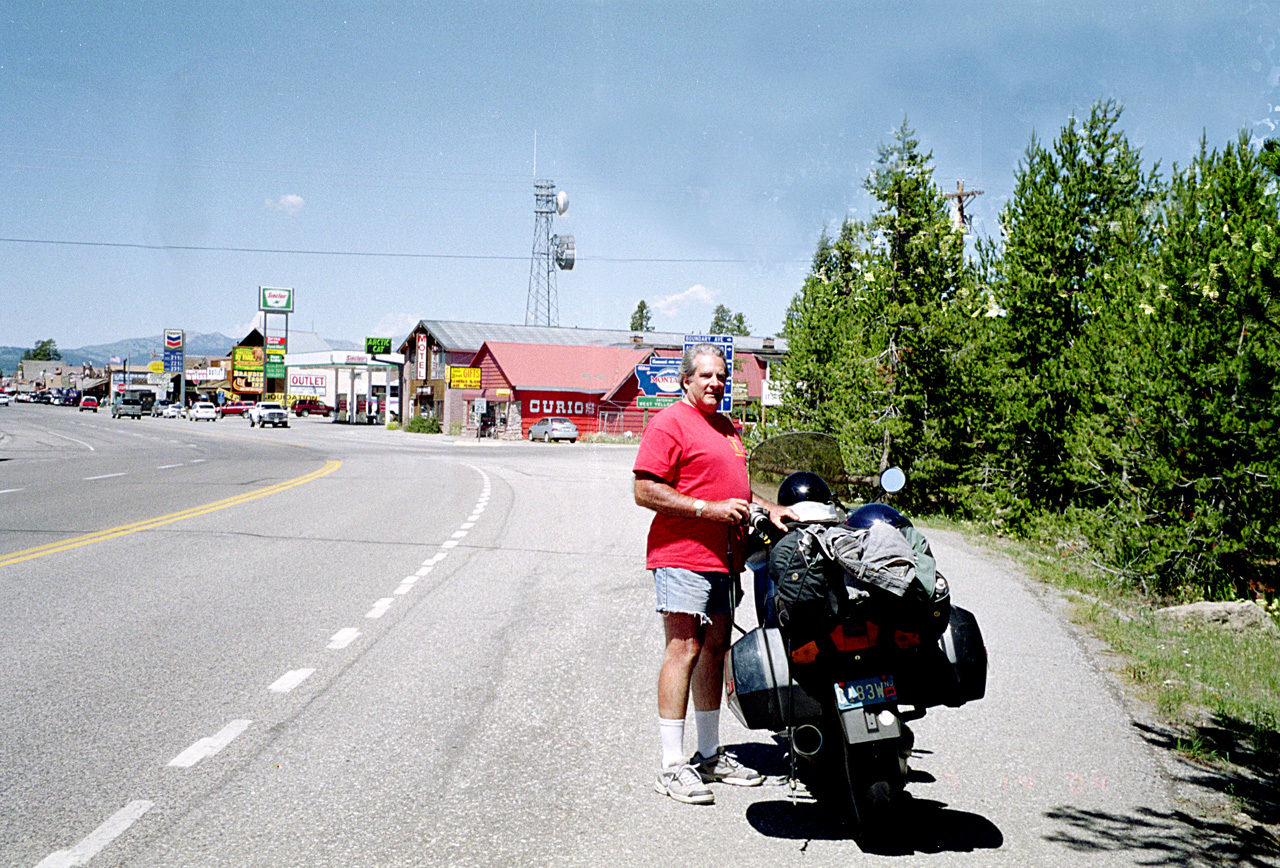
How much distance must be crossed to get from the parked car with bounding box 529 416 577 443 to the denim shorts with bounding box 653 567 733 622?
57670 millimetres

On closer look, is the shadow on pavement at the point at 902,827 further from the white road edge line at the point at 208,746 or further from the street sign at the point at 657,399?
the street sign at the point at 657,399

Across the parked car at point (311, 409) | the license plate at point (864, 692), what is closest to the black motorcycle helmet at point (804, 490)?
the license plate at point (864, 692)

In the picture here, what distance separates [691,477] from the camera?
4402 millimetres

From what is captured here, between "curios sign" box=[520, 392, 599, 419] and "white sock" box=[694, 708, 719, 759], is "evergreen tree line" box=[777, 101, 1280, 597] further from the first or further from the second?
"curios sign" box=[520, 392, 599, 419]

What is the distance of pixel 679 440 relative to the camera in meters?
4.41

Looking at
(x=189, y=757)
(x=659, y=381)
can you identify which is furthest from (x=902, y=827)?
(x=659, y=381)

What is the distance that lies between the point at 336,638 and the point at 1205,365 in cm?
849

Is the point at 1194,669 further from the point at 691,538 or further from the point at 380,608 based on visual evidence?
the point at 380,608

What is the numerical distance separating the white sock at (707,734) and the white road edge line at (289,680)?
2.61m

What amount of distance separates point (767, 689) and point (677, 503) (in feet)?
2.75

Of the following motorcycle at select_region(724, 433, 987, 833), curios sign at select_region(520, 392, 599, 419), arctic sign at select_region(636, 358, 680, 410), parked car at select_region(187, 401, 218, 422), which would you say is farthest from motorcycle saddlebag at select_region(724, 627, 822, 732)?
parked car at select_region(187, 401, 218, 422)

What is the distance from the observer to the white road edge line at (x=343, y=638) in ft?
23.4

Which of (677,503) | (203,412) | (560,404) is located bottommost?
(203,412)

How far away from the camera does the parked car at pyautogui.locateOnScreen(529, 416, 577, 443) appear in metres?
62.1
